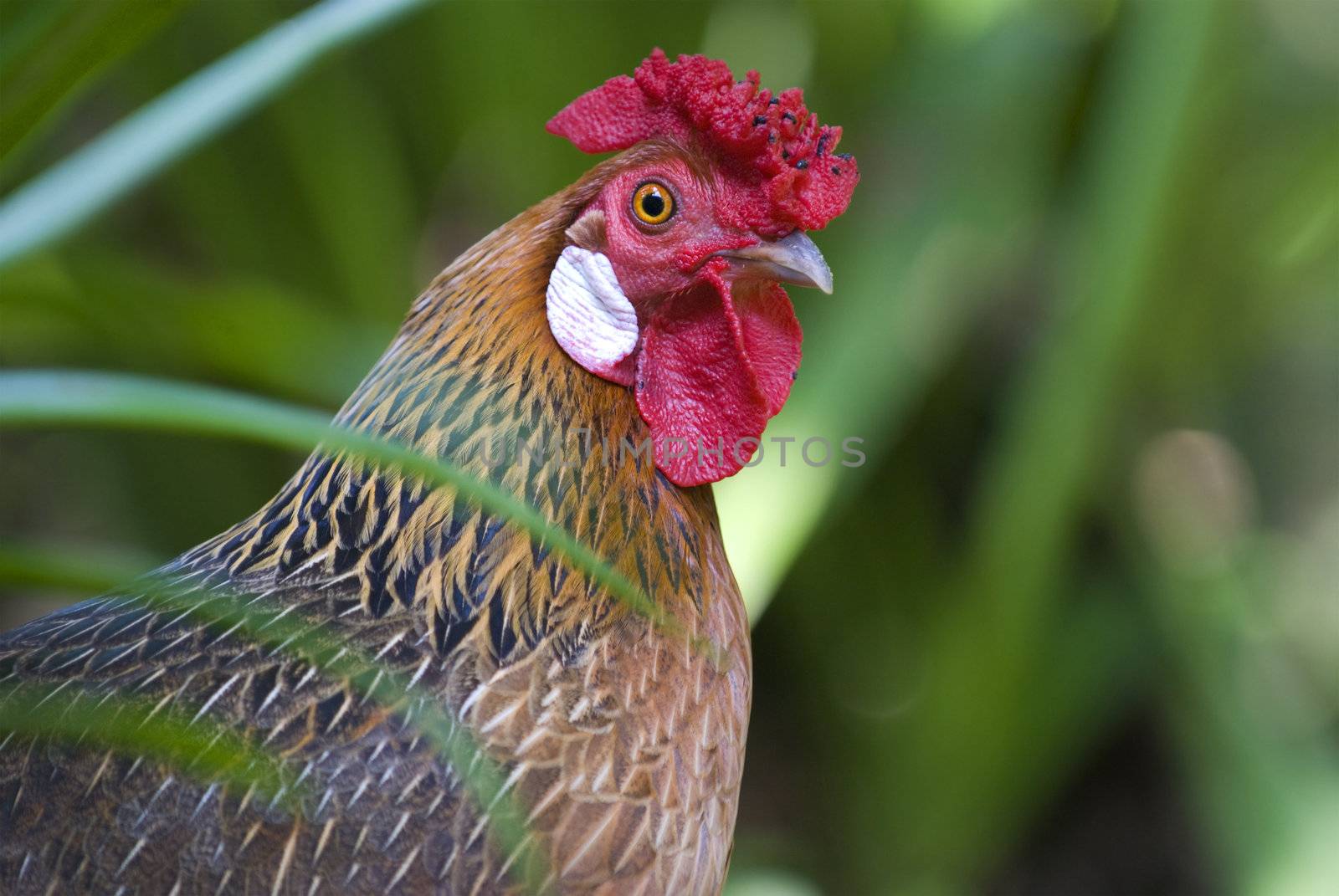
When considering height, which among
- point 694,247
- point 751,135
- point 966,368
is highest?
point 751,135

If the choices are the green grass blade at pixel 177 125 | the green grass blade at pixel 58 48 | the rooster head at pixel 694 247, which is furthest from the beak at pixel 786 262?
the green grass blade at pixel 58 48

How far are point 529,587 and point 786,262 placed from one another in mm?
420

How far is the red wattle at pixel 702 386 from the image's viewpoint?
1199 mm

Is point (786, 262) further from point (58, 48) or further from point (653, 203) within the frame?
point (58, 48)

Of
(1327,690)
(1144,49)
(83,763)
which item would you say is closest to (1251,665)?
(1327,690)

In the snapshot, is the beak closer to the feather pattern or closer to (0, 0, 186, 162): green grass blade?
the feather pattern

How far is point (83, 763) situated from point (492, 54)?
2.04 m

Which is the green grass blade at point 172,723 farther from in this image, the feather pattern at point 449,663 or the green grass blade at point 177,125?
the green grass blade at point 177,125

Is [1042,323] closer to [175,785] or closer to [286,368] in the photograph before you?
[286,368]

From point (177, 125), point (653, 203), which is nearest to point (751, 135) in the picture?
point (653, 203)

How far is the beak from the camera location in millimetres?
1178

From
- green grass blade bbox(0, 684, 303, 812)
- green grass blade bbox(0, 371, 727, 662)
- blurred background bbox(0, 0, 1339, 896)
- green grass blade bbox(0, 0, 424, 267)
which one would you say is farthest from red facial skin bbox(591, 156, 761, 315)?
blurred background bbox(0, 0, 1339, 896)

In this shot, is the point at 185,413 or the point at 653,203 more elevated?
the point at 653,203

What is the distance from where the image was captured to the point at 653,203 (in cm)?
118
